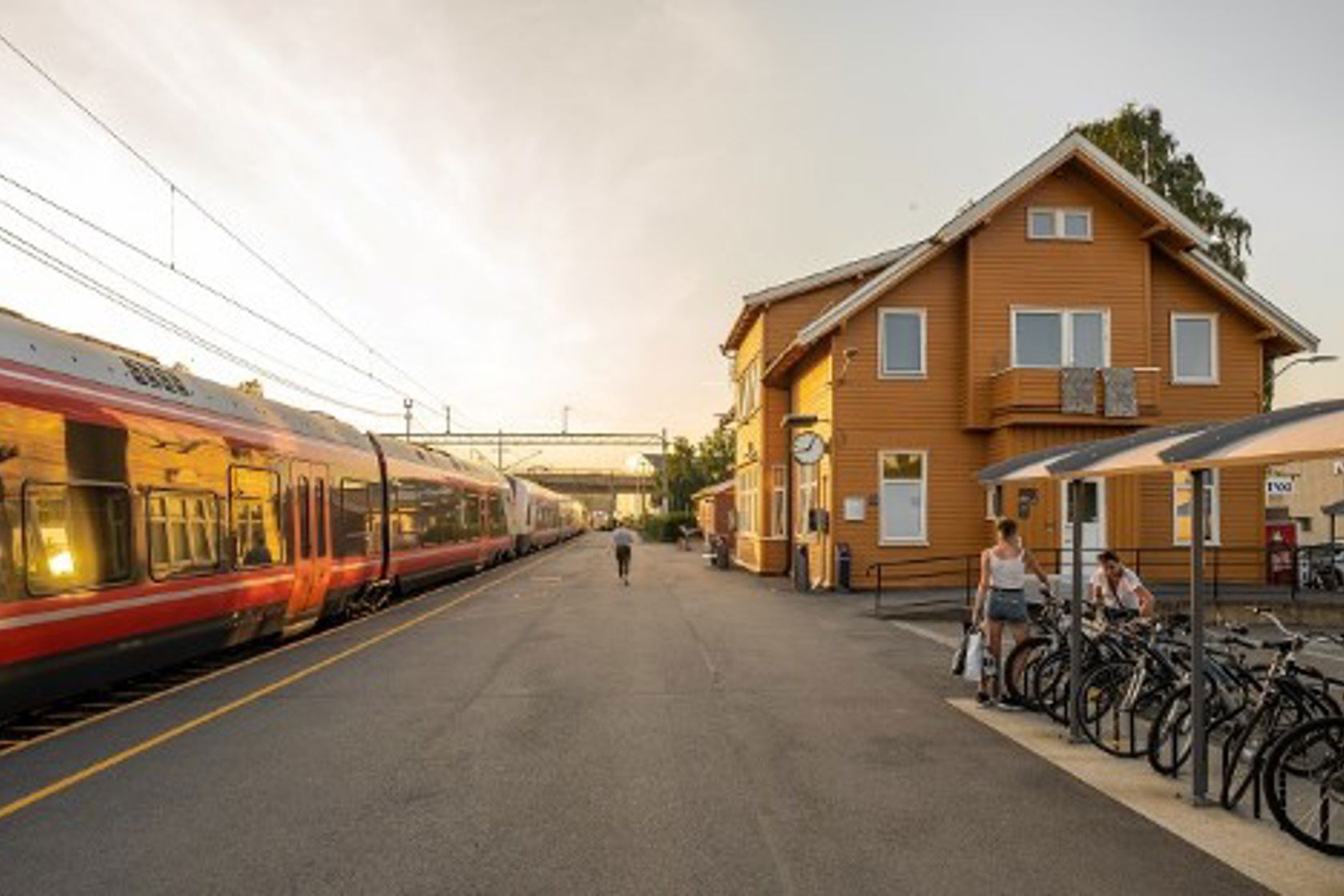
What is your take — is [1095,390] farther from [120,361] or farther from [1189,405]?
[120,361]

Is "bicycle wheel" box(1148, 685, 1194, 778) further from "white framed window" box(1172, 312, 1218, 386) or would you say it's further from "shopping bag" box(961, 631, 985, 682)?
"white framed window" box(1172, 312, 1218, 386)

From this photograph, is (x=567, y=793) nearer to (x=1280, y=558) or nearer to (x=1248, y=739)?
(x=1248, y=739)

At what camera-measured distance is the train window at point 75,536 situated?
8.55m

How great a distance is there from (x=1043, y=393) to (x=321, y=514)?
15.5m

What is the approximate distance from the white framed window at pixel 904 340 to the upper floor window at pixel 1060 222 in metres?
3.35

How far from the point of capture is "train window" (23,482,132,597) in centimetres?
855

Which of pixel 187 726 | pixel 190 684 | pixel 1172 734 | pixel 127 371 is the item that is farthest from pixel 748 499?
pixel 1172 734

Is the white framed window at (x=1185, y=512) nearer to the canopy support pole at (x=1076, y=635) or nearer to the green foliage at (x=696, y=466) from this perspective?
the canopy support pole at (x=1076, y=635)

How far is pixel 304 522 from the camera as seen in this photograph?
15.5m

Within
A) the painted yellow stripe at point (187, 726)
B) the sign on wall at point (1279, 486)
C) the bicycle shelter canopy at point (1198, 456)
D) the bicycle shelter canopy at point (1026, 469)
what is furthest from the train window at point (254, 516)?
the sign on wall at point (1279, 486)

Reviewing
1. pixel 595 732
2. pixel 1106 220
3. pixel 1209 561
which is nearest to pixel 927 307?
pixel 1106 220

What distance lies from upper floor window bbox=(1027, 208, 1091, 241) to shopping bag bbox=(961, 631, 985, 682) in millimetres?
16722

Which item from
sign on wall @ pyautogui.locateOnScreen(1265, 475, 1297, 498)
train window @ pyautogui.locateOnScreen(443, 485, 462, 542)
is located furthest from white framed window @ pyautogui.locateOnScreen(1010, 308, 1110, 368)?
train window @ pyautogui.locateOnScreen(443, 485, 462, 542)

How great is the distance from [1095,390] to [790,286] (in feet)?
30.5
